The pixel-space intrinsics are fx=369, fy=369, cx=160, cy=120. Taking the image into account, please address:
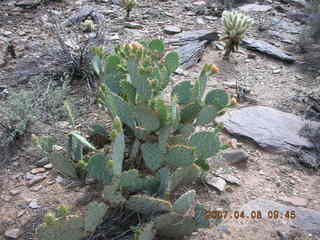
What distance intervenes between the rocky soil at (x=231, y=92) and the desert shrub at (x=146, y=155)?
0.32 m

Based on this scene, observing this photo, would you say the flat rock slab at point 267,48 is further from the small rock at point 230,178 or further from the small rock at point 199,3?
the small rock at point 230,178

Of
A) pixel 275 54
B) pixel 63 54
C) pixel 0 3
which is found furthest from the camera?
pixel 0 3

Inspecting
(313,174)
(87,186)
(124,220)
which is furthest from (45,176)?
(313,174)

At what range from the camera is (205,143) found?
2277 millimetres

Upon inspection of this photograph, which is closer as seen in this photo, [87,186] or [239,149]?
[87,186]

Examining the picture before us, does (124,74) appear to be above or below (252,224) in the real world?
above

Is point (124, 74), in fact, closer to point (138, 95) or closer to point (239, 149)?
point (138, 95)

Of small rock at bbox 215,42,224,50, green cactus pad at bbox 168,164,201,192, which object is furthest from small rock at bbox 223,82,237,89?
green cactus pad at bbox 168,164,201,192

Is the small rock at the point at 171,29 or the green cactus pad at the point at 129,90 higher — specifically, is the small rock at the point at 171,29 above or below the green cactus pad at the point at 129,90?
below

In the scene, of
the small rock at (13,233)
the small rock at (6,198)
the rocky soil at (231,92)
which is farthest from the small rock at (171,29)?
the small rock at (13,233)

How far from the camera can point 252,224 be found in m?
2.43

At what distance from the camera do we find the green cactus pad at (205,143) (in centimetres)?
227

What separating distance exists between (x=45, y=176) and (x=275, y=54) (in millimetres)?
3508

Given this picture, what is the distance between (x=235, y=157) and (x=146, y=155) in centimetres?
108
